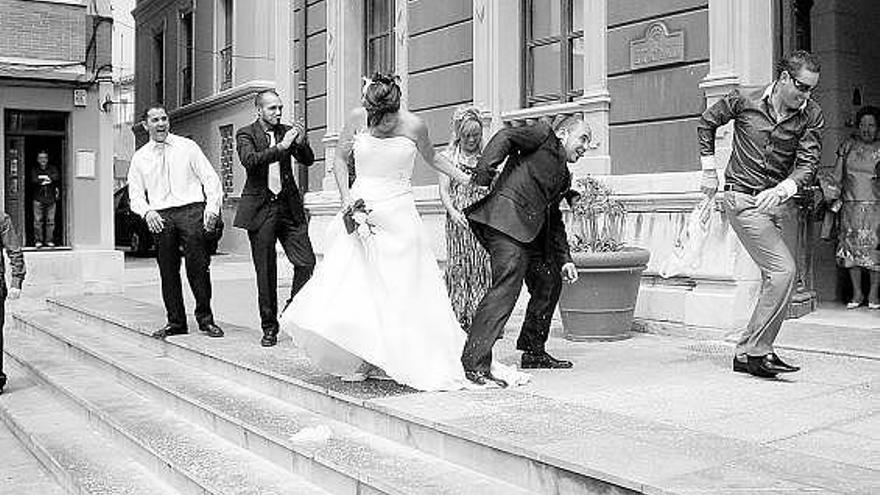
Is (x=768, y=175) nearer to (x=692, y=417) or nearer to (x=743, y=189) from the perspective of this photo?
(x=743, y=189)

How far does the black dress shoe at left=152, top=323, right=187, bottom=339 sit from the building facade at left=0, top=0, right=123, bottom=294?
6508mm

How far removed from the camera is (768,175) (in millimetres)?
5883

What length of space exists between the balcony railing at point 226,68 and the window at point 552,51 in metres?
14.6

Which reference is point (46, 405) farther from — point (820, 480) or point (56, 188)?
point (56, 188)

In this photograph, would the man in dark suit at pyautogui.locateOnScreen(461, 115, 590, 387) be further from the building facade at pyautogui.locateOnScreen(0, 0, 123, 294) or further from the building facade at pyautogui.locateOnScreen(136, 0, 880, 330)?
the building facade at pyautogui.locateOnScreen(0, 0, 123, 294)

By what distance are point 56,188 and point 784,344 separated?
11.7m

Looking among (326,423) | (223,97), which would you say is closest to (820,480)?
(326,423)

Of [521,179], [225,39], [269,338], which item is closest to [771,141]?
[521,179]

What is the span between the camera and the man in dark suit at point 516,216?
5660 millimetres

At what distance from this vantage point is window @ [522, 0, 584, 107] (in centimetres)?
970

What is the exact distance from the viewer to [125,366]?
7570 millimetres

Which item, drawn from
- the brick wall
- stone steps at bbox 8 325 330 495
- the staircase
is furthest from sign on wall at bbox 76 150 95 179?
stone steps at bbox 8 325 330 495

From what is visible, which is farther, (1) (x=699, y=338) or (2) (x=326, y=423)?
(1) (x=699, y=338)

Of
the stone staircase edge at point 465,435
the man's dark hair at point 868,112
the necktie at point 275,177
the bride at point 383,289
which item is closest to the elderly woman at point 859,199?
the man's dark hair at point 868,112
